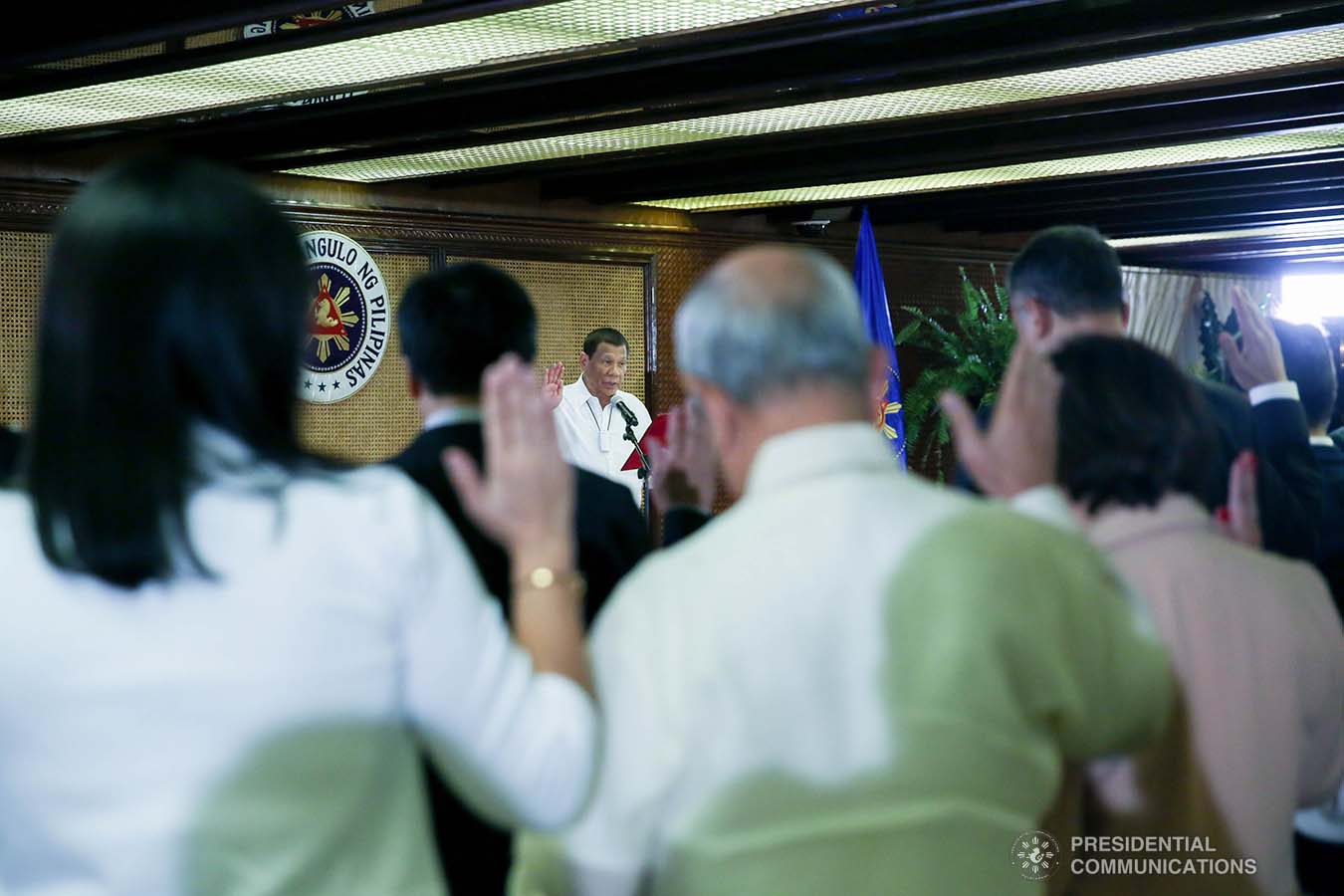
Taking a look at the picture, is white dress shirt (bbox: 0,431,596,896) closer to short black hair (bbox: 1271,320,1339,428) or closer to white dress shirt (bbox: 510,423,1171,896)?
white dress shirt (bbox: 510,423,1171,896)

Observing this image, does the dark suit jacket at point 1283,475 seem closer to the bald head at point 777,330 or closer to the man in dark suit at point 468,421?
the man in dark suit at point 468,421

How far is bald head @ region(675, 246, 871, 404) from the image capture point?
141 cm

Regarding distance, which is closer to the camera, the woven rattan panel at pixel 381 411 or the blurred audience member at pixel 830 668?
the blurred audience member at pixel 830 668

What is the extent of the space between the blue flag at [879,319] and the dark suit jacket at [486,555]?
6.50 meters

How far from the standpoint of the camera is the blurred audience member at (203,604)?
1.15 meters

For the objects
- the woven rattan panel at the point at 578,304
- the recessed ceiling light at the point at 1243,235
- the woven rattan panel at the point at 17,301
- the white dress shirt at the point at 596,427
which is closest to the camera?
the woven rattan panel at the point at 17,301

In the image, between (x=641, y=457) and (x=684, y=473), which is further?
(x=641, y=457)

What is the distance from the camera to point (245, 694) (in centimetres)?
116

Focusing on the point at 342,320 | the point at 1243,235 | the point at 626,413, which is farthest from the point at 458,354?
the point at 1243,235

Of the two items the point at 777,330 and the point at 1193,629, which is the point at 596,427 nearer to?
the point at 1193,629

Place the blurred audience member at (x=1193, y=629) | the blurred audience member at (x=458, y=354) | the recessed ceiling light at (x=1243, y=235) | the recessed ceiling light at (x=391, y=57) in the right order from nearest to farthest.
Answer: the blurred audience member at (x=1193, y=629)
the blurred audience member at (x=458, y=354)
the recessed ceiling light at (x=391, y=57)
the recessed ceiling light at (x=1243, y=235)

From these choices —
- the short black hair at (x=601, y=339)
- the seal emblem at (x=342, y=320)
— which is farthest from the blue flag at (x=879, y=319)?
the seal emblem at (x=342, y=320)

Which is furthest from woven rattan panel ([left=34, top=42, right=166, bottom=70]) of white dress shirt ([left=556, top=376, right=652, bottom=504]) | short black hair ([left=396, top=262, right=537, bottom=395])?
short black hair ([left=396, top=262, right=537, bottom=395])

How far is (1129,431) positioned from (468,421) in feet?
3.30
